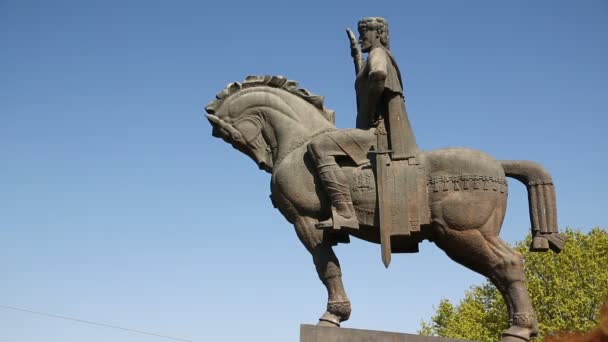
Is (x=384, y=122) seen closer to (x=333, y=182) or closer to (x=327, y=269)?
(x=333, y=182)

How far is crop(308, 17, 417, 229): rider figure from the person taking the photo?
29.8ft

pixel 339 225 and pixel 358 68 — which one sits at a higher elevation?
pixel 358 68

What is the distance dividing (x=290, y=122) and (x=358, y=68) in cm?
115

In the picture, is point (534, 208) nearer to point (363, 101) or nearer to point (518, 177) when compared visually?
→ point (518, 177)

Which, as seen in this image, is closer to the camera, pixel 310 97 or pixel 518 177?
pixel 518 177

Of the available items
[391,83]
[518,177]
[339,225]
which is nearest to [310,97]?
[391,83]

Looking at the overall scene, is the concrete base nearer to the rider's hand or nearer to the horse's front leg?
the horse's front leg

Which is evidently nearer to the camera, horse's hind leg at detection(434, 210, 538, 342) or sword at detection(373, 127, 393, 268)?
horse's hind leg at detection(434, 210, 538, 342)

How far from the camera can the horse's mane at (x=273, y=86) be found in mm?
10086

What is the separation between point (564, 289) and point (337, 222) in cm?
1845

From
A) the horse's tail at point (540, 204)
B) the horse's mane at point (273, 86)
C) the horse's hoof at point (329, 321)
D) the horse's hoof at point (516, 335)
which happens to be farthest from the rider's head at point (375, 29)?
the horse's hoof at point (516, 335)

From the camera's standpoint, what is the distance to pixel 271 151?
9.95 m

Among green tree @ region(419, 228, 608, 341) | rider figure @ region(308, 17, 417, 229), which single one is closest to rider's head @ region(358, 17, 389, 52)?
rider figure @ region(308, 17, 417, 229)

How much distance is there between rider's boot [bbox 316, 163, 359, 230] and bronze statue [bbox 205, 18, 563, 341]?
0.01m
